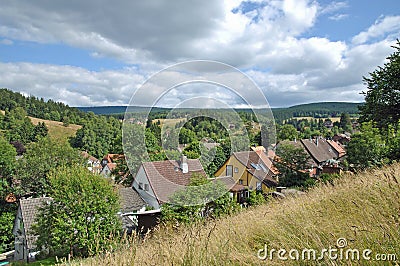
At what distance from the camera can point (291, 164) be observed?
28719 mm

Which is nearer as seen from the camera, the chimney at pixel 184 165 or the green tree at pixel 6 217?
the chimney at pixel 184 165

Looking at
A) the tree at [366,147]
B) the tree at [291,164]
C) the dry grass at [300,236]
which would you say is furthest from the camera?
the tree at [291,164]

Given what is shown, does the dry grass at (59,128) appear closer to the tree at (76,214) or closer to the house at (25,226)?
the house at (25,226)

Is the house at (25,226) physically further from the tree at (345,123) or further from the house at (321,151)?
the tree at (345,123)

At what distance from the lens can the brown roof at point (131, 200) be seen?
816 inches

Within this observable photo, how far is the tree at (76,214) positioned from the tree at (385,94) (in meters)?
14.1

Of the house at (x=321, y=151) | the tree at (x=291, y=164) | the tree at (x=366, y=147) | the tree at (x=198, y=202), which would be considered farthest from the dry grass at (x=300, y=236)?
the house at (x=321, y=151)

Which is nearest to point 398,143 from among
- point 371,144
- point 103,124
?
point 371,144

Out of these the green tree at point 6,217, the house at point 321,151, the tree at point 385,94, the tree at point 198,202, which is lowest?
the green tree at point 6,217

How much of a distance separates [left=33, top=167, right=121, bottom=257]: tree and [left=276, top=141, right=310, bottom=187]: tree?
55.5 ft

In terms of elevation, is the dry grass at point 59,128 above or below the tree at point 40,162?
above

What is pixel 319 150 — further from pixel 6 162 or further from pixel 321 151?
pixel 6 162

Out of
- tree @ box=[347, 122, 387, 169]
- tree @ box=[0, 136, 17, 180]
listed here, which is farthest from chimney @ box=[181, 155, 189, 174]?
tree @ box=[0, 136, 17, 180]

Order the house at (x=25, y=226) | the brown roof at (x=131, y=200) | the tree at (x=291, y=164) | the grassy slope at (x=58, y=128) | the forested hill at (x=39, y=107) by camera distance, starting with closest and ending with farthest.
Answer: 1. the house at (x=25, y=226)
2. the brown roof at (x=131, y=200)
3. the tree at (x=291, y=164)
4. the grassy slope at (x=58, y=128)
5. the forested hill at (x=39, y=107)
